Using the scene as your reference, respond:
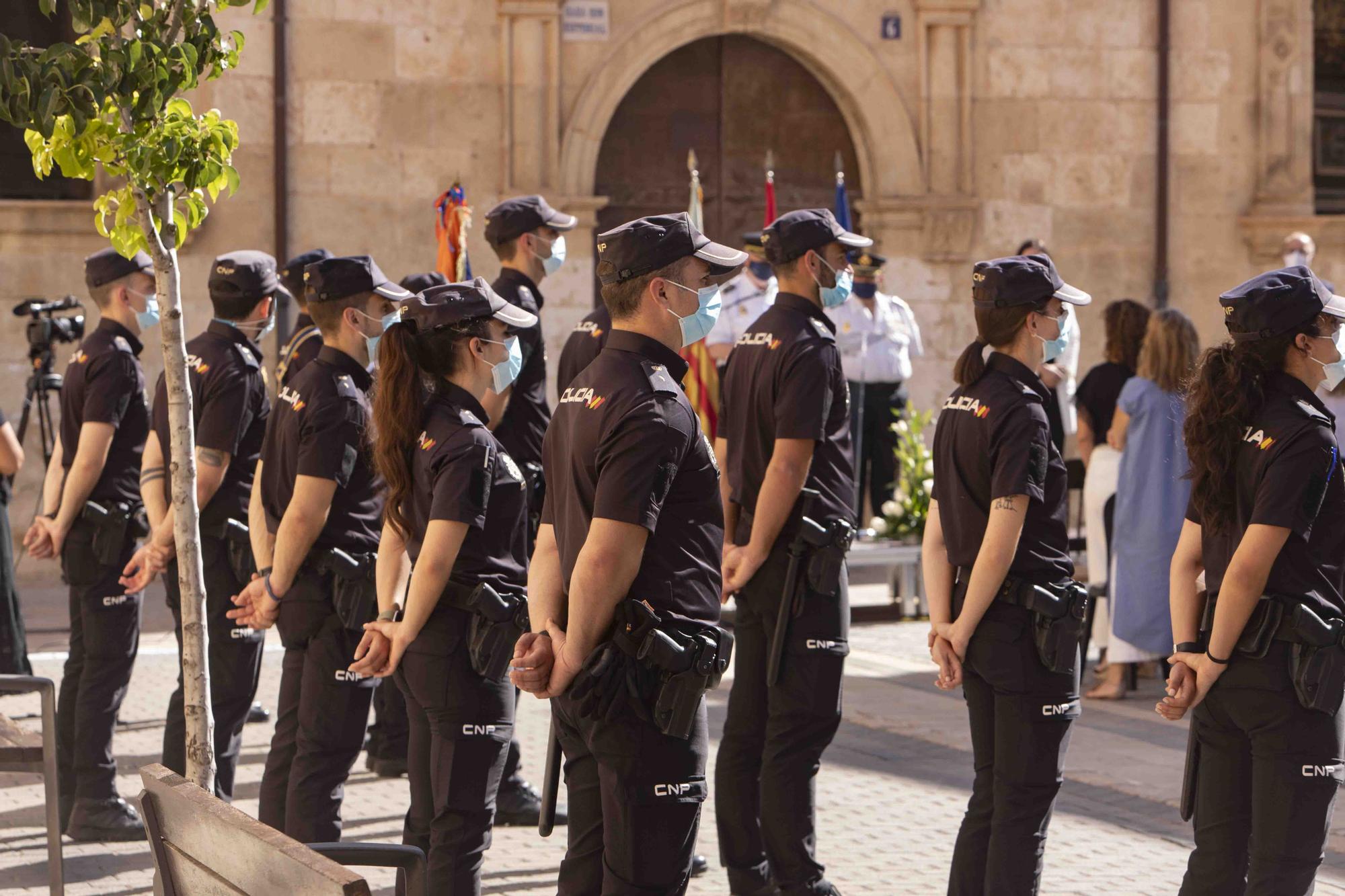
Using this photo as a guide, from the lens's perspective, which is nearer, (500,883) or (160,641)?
(500,883)

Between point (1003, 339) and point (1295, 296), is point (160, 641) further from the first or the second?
point (1295, 296)

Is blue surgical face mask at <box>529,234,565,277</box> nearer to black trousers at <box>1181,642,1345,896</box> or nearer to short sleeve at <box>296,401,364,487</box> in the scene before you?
short sleeve at <box>296,401,364,487</box>

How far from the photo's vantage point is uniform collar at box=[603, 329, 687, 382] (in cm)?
439

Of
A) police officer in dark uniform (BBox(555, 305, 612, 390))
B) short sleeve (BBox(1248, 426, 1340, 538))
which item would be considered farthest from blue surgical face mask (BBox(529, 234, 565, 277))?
short sleeve (BBox(1248, 426, 1340, 538))

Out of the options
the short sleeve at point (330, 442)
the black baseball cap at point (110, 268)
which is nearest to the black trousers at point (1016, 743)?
the short sleeve at point (330, 442)

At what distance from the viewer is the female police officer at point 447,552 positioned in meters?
5.08

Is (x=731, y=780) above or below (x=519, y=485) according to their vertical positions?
below

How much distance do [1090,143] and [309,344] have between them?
10.0 meters

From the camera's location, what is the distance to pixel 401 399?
518cm

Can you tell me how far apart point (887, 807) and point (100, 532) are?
10.9ft

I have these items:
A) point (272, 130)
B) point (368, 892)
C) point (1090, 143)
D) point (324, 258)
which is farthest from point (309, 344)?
point (1090, 143)

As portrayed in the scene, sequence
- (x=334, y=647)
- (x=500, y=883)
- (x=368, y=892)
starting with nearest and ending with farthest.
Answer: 1. (x=368, y=892)
2. (x=334, y=647)
3. (x=500, y=883)

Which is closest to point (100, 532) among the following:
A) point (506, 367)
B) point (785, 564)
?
point (506, 367)

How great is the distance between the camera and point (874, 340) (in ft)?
44.2
